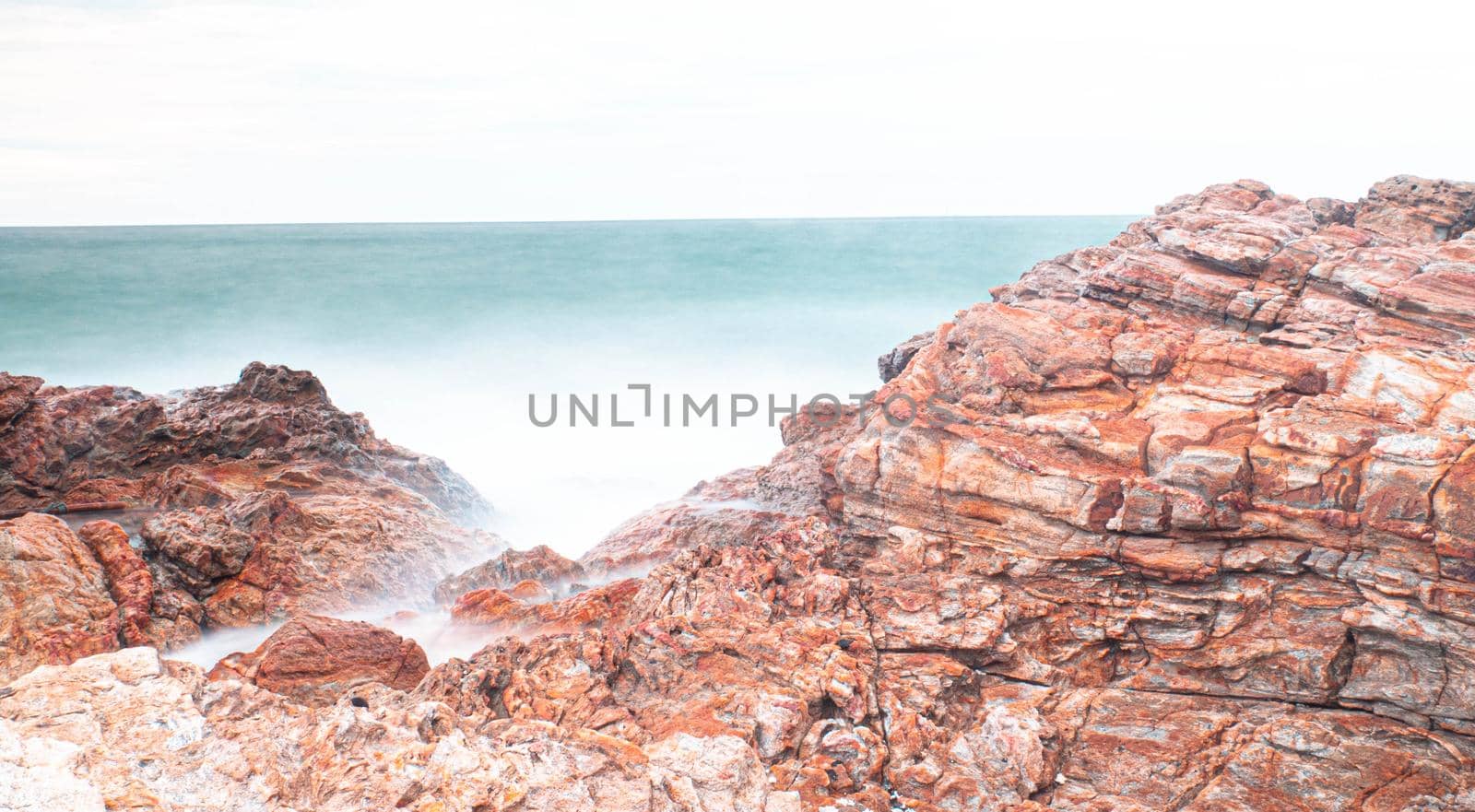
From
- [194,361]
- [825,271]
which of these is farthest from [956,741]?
[825,271]

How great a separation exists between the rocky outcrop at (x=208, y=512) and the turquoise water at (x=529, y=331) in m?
3.92

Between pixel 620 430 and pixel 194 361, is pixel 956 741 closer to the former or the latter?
pixel 620 430

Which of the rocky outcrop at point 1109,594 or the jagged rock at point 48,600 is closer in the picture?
the rocky outcrop at point 1109,594

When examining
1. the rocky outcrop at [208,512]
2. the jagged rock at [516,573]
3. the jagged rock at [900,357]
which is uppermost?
the jagged rock at [900,357]

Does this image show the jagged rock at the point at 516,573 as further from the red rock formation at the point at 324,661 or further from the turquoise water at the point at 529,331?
the turquoise water at the point at 529,331

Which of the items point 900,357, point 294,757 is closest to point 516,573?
point 294,757

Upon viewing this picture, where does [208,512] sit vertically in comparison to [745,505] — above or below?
above

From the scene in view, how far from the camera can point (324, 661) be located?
31.6 ft

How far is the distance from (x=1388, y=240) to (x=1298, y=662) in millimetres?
8039

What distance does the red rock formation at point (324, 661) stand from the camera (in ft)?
31.0

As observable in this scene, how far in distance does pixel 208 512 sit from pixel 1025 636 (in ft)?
33.5

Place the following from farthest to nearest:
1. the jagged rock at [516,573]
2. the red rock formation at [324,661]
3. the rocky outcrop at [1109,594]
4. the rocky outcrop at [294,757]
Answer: the jagged rock at [516,573]
the red rock formation at [324,661]
the rocky outcrop at [1109,594]
the rocky outcrop at [294,757]

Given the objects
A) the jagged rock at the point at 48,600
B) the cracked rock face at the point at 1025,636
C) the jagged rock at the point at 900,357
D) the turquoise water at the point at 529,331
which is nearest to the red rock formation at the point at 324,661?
the cracked rock face at the point at 1025,636

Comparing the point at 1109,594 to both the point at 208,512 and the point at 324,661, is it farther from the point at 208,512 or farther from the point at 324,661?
the point at 208,512
